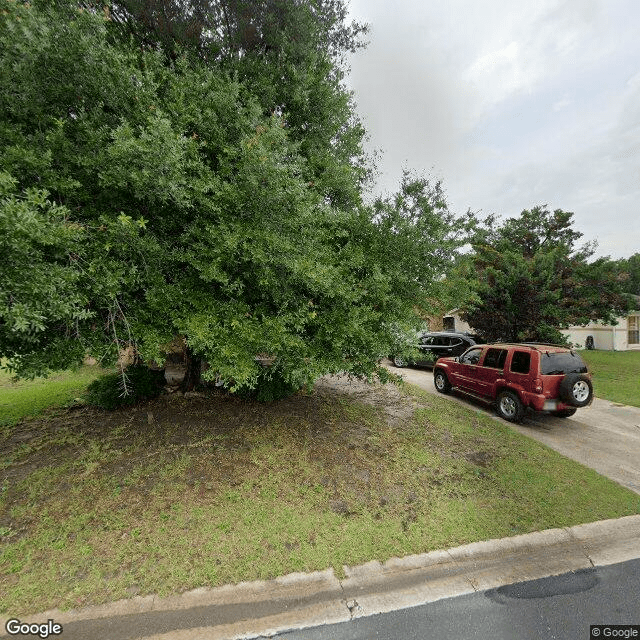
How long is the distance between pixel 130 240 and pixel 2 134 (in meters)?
1.90

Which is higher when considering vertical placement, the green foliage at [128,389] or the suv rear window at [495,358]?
the suv rear window at [495,358]

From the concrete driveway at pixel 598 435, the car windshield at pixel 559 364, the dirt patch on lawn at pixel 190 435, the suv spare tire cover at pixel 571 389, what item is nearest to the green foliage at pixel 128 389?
the dirt patch on lawn at pixel 190 435

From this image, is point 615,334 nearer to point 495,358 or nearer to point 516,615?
point 495,358

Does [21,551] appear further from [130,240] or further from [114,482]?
[130,240]

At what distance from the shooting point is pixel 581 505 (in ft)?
14.0

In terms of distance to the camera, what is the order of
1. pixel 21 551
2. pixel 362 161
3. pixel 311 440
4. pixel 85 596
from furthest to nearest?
pixel 362 161 < pixel 311 440 < pixel 21 551 < pixel 85 596

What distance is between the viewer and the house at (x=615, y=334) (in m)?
20.8

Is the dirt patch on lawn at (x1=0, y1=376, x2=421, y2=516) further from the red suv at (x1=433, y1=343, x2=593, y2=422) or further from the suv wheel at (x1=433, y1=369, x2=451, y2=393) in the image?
the suv wheel at (x1=433, y1=369, x2=451, y2=393)

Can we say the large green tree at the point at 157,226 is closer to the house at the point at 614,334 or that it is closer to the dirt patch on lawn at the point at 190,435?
the dirt patch on lawn at the point at 190,435

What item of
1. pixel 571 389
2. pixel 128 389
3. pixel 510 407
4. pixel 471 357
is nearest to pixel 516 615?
pixel 571 389

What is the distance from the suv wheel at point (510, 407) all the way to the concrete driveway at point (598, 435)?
0.16m

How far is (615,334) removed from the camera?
20.7 m

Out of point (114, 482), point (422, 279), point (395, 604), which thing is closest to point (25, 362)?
point (114, 482)

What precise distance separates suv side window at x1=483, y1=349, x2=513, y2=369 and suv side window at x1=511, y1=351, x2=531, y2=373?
301mm
